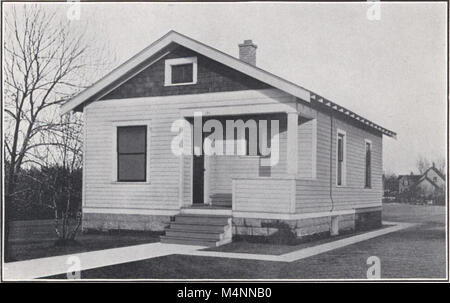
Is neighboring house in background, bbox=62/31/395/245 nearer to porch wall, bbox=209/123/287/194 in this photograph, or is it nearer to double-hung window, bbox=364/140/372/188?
porch wall, bbox=209/123/287/194

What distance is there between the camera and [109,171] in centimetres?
1708

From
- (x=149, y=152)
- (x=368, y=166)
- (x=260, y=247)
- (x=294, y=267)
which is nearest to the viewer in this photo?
(x=294, y=267)

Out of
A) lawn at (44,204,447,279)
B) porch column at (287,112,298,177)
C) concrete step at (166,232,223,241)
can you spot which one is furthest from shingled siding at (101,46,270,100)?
lawn at (44,204,447,279)

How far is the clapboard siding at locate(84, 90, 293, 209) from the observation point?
1633 centimetres

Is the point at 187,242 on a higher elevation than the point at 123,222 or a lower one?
lower

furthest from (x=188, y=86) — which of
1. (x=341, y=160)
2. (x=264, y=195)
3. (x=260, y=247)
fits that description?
(x=341, y=160)

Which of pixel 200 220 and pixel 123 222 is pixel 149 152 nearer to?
pixel 123 222

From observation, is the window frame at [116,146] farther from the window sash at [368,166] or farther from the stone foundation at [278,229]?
the window sash at [368,166]

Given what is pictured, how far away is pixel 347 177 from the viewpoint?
64.3 ft

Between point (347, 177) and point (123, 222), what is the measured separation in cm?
775

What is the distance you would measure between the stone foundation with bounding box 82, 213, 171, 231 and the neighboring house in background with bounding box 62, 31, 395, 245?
30 mm

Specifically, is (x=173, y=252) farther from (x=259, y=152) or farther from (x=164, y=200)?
(x=259, y=152)

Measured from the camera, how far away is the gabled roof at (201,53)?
584 inches
